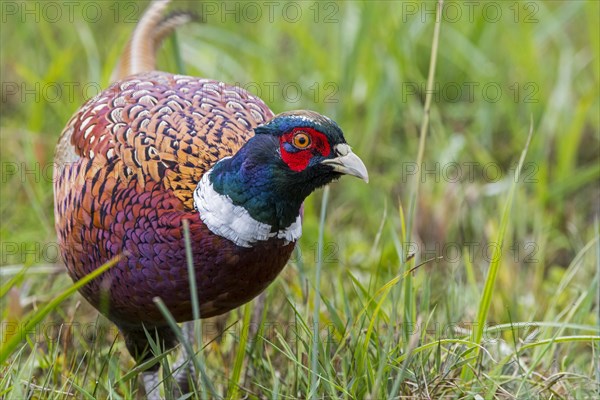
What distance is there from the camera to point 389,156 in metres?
4.66

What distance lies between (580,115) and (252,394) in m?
2.42

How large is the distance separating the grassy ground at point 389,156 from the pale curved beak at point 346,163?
0.40 m

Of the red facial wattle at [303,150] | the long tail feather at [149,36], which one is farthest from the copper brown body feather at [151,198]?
the long tail feather at [149,36]

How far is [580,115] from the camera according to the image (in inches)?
175

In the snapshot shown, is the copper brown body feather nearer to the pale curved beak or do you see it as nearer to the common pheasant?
the common pheasant

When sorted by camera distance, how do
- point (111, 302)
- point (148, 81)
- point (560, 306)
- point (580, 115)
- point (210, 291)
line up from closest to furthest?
point (210, 291) < point (111, 302) < point (148, 81) < point (560, 306) < point (580, 115)

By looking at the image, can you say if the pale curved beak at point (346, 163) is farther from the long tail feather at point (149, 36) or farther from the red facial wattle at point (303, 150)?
the long tail feather at point (149, 36)

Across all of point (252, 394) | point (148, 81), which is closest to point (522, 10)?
point (148, 81)

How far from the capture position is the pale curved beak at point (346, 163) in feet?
8.02

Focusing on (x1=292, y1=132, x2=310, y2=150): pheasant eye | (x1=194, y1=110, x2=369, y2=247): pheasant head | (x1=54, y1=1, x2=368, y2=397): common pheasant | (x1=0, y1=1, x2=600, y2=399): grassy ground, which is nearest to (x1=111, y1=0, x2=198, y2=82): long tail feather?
(x1=0, y1=1, x2=600, y2=399): grassy ground

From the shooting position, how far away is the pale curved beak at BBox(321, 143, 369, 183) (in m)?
2.44

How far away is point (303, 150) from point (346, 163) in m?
0.12

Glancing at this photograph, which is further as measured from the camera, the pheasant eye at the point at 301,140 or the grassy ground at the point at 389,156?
the grassy ground at the point at 389,156

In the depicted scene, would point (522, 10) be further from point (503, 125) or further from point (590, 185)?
point (590, 185)
